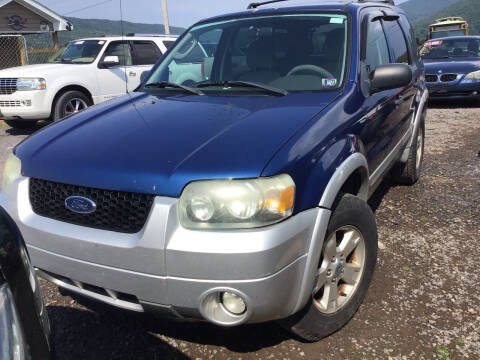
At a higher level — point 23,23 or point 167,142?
point 23,23

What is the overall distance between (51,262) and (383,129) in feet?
7.58

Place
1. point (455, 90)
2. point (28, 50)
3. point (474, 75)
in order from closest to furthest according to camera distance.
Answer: point (474, 75), point (455, 90), point (28, 50)

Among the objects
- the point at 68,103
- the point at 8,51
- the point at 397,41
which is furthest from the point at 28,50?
the point at 397,41

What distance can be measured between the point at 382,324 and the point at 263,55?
6.33ft

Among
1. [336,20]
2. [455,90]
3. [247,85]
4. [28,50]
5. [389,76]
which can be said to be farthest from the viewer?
[28,50]

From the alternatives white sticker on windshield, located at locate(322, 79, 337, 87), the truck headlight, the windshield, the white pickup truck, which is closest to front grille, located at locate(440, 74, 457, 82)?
the truck headlight

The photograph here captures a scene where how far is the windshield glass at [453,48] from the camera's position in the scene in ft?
33.6

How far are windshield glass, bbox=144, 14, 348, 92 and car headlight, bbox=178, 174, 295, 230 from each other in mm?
1124

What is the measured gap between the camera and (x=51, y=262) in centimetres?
211

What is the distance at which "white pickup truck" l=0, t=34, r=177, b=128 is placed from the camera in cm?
788

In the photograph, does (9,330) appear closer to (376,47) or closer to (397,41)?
(376,47)

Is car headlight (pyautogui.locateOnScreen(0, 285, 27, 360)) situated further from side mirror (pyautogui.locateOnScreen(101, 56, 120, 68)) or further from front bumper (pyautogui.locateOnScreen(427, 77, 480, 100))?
front bumper (pyautogui.locateOnScreen(427, 77, 480, 100))

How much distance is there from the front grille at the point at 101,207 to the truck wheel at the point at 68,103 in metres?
6.39

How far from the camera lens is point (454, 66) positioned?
365 inches
